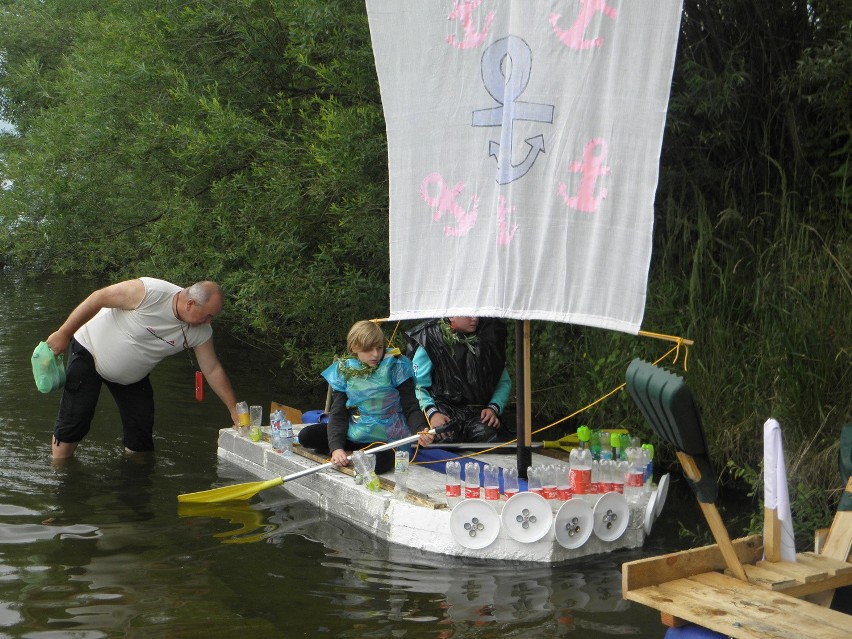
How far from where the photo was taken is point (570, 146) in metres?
5.88

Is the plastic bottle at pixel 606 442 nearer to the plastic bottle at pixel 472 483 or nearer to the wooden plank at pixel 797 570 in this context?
the plastic bottle at pixel 472 483

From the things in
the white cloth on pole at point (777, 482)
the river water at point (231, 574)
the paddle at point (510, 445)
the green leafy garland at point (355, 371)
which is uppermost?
the green leafy garland at point (355, 371)

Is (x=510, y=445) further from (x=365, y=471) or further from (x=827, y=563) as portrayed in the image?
(x=827, y=563)

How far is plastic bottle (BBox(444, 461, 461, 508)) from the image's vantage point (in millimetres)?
5836

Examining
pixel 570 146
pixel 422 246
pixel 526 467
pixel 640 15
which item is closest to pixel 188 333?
pixel 422 246

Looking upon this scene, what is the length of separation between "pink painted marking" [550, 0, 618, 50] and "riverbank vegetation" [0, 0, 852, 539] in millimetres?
2363

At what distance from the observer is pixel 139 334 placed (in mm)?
7543

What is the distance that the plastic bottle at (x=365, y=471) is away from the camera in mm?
6324

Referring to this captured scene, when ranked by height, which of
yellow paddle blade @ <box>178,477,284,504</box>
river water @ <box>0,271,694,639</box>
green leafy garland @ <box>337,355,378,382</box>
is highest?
green leafy garland @ <box>337,355,378,382</box>

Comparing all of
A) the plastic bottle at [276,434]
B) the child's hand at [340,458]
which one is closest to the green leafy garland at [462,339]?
the child's hand at [340,458]

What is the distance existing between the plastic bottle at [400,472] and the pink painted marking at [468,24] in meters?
2.51

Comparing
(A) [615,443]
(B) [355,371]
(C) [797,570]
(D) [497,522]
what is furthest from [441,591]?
(C) [797,570]

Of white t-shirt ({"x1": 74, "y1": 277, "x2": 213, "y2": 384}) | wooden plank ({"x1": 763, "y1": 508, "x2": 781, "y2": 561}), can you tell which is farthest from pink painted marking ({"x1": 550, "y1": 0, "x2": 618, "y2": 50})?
white t-shirt ({"x1": 74, "y1": 277, "x2": 213, "y2": 384})

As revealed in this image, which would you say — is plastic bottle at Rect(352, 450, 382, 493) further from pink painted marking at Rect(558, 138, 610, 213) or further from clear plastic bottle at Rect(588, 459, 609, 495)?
pink painted marking at Rect(558, 138, 610, 213)
